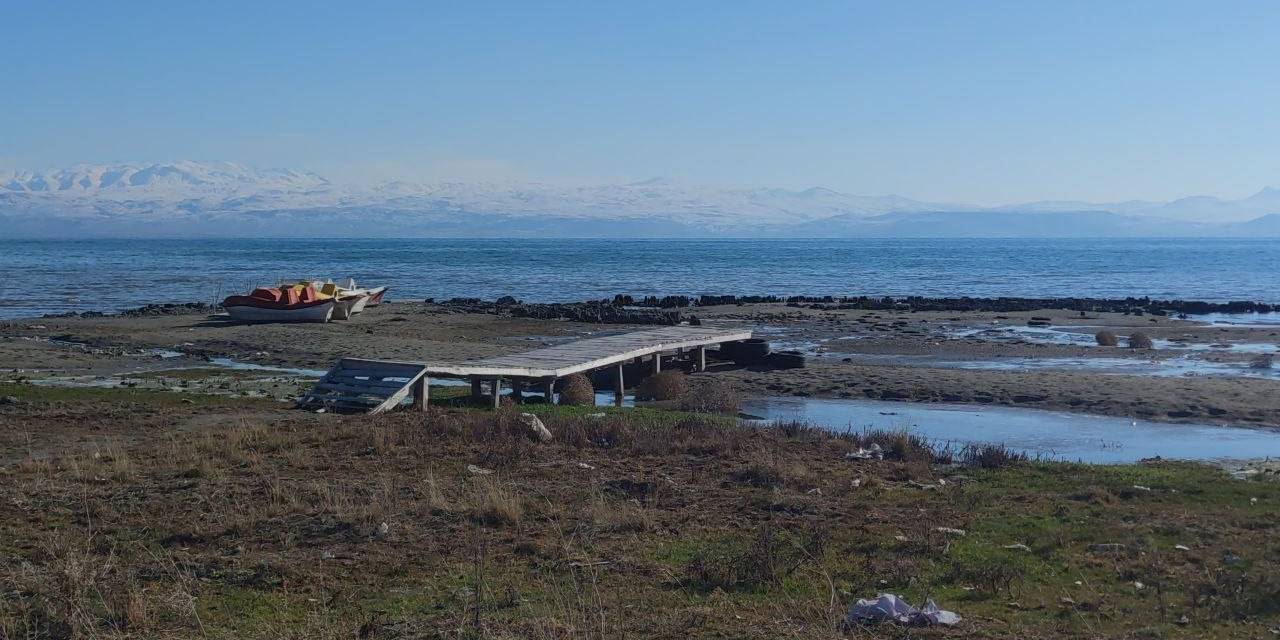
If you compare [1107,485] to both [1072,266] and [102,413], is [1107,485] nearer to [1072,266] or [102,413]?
[102,413]

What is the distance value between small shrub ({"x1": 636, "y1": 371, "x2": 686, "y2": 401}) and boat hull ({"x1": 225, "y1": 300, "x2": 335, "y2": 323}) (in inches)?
672

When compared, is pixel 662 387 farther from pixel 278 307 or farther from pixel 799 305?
pixel 799 305

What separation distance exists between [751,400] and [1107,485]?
11.1 m

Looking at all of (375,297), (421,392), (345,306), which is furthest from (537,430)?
(375,297)

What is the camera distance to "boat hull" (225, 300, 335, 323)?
127ft

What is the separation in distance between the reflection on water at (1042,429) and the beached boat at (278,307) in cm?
1892

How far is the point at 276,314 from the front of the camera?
38656mm

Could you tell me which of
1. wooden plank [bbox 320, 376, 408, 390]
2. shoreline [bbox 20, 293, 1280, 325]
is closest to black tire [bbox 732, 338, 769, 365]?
wooden plank [bbox 320, 376, 408, 390]

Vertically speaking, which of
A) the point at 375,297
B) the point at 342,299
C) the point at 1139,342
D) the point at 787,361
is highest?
the point at 342,299

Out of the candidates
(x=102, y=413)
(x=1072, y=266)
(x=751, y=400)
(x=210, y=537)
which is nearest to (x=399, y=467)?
(x=210, y=537)

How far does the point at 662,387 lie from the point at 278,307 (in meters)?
17.9

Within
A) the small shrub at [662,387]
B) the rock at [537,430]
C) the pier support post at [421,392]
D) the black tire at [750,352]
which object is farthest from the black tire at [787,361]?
the rock at [537,430]

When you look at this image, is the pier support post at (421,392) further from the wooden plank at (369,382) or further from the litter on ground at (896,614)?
the litter on ground at (896,614)

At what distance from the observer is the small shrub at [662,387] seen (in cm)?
2477
